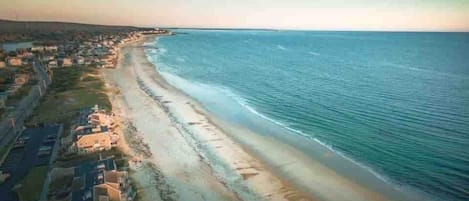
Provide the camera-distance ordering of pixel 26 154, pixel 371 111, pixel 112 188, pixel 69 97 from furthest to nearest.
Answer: pixel 69 97 < pixel 371 111 < pixel 26 154 < pixel 112 188

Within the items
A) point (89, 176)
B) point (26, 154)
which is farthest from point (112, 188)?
point (26, 154)

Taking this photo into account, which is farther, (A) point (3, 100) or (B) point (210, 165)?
(A) point (3, 100)

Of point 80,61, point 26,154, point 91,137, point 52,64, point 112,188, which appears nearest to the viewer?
point 112,188

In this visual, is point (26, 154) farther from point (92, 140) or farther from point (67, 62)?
point (67, 62)

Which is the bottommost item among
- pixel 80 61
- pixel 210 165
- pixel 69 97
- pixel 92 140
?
pixel 210 165

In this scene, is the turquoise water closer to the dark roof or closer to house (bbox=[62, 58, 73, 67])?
the dark roof

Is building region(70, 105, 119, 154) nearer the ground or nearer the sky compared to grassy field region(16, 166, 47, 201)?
nearer the sky

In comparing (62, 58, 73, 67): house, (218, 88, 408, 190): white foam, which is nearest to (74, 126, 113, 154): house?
(218, 88, 408, 190): white foam
